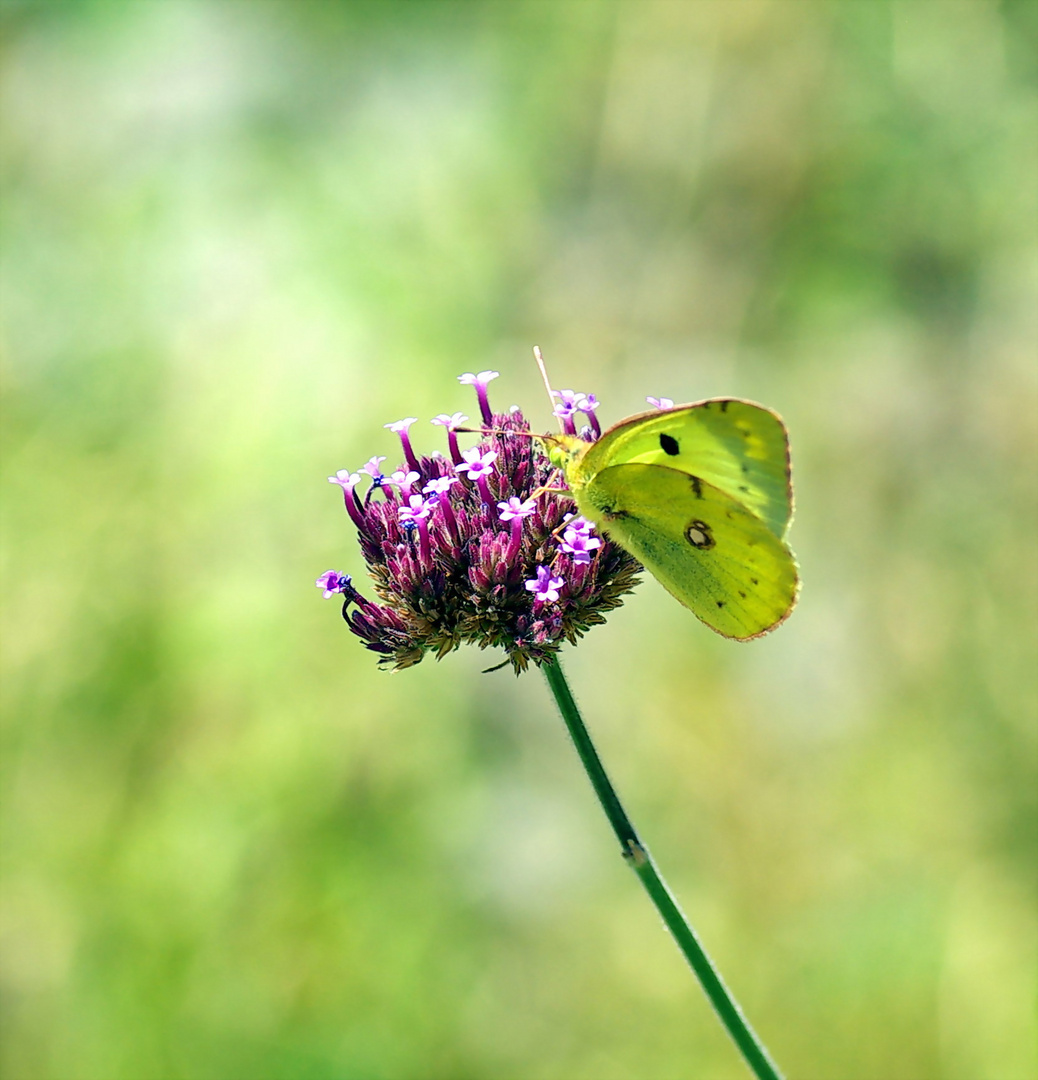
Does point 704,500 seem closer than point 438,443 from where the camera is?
Yes

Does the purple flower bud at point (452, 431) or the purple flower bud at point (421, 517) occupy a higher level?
the purple flower bud at point (452, 431)

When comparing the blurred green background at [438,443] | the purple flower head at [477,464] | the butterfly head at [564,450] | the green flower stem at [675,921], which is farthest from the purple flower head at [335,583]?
the blurred green background at [438,443]

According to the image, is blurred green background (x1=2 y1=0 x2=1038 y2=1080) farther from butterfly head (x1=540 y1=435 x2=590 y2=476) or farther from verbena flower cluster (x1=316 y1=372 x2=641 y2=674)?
butterfly head (x1=540 y1=435 x2=590 y2=476)

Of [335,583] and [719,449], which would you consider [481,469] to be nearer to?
[335,583]

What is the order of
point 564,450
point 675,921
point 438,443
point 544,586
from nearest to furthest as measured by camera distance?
1. point 675,921
2. point 544,586
3. point 564,450
4. point 438,443

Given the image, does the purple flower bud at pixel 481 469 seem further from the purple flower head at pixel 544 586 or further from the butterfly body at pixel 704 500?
the purple flower head at pixel 544 586

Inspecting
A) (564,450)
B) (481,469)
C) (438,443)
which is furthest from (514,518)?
(438,443)

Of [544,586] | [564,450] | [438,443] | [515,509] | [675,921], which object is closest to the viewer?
[675,921]
